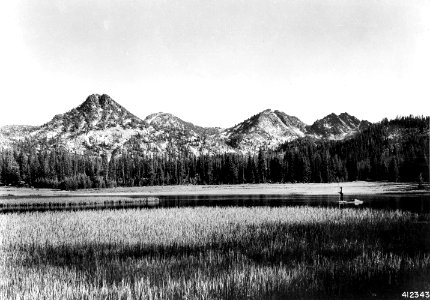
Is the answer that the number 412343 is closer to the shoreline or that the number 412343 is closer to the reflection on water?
the reflection on water

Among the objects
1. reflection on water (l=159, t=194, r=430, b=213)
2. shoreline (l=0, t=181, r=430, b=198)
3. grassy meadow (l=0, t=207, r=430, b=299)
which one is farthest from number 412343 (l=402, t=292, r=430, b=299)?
shoreline (l=0, t=181, r=430, b=198)

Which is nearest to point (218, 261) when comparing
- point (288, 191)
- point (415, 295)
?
point (415, 295)

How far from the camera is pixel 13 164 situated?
6658 inches

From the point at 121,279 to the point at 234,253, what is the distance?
19.4 ft

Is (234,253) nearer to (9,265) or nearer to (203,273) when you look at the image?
(203,273)

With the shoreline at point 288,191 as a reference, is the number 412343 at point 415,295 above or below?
above

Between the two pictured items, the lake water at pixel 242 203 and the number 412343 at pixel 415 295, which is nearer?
the number 412343 at pixel 415 295

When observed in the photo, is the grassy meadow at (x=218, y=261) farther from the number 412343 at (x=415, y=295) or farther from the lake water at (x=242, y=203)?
the lake water at (x=242, y=203)

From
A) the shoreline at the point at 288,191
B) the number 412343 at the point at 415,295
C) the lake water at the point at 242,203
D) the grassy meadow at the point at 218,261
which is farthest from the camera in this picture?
the shoreline at the point at 288,191

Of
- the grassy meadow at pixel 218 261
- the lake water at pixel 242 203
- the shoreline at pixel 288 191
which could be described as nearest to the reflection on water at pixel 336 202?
the lake water at pixel 242 203

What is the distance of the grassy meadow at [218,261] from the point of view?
12.6 meters

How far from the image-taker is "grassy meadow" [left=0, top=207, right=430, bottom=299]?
12.6 metres

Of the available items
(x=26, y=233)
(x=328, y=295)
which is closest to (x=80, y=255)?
(x=26, y=233)

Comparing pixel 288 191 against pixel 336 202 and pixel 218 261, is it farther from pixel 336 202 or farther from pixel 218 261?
pixel 218 261
